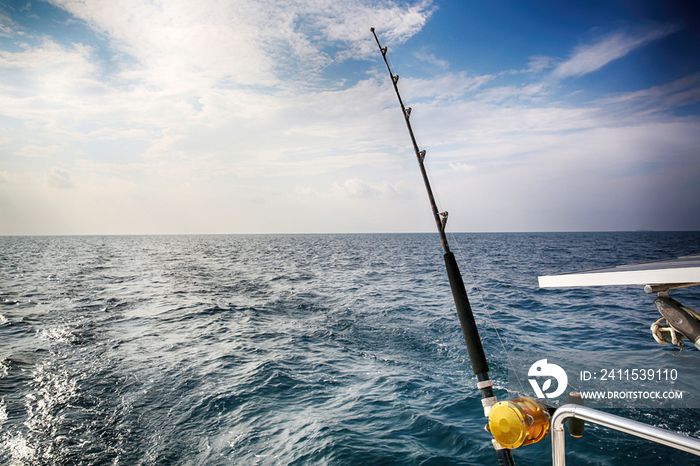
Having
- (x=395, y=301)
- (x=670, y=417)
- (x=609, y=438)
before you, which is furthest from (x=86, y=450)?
(x=395, y=301)

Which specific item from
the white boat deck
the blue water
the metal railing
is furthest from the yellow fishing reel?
the blue water

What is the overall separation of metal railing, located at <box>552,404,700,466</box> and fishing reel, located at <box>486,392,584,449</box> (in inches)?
7.5

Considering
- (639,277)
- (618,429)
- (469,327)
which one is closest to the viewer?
(618,429)

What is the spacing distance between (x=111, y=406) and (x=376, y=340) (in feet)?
22.9

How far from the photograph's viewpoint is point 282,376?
27.7ft

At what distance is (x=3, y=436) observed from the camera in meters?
5.84

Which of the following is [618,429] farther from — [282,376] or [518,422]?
[282,376]

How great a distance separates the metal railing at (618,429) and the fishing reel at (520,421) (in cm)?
19

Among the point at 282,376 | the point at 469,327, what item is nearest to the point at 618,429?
the point at 469,327

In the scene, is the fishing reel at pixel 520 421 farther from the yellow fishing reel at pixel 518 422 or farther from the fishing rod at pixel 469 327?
the fishing rod at pixel 469 327

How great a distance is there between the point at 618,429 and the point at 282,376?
7.95 metres

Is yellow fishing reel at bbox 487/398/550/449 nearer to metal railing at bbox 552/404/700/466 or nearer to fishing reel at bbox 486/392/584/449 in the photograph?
fishing reel at bbox 486/392/584/449

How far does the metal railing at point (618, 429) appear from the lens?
125cm

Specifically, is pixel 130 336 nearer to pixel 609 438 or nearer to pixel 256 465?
pixel 256 465
